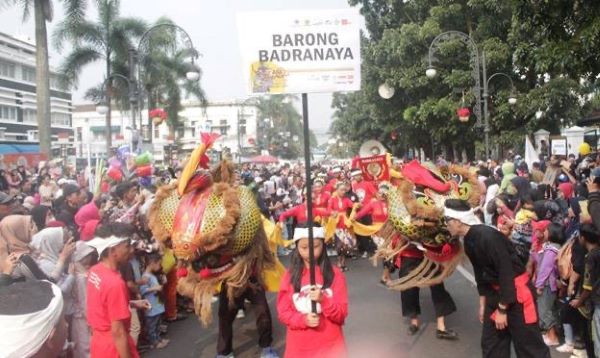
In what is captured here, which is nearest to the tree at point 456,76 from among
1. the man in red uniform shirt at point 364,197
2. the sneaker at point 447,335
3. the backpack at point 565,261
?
the man in red uniform shirt at point 364,197

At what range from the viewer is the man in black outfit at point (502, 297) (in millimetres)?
4691

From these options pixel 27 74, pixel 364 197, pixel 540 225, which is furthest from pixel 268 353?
pixel 27 74

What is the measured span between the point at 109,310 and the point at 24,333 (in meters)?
1.75

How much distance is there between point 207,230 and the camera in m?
5.29

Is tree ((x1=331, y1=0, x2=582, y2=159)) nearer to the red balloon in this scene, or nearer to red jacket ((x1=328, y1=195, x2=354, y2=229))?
red jacket ((x1=328, y1=195, x2=354, y2=229))

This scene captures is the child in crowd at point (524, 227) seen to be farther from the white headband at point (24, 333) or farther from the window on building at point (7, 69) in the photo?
the window on building at point (7, 69)

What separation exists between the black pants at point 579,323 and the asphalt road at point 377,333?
12.5 inches

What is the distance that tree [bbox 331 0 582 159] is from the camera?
71.5 ft

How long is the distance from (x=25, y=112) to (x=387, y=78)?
41.6m

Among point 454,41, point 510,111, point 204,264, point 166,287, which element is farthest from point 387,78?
point 204,264

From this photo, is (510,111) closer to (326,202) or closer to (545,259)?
(326,202)

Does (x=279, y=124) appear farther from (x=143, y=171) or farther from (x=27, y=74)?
(x=143, y=171)

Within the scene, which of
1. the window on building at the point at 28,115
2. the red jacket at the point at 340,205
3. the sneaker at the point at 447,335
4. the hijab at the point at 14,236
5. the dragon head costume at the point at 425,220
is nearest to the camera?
the hijab at the point at 14,236

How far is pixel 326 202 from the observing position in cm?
1084
